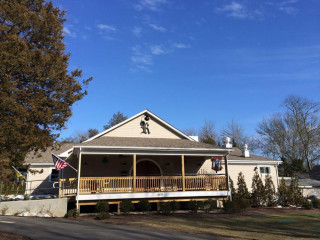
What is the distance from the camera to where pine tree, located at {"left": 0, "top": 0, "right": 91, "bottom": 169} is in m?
9.46

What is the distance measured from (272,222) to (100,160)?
11.3m

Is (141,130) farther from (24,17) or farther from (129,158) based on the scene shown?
(24,17)

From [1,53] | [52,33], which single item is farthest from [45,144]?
[52,33]

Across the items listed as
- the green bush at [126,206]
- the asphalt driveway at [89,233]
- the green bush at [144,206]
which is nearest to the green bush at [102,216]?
the green bush at [126,206]

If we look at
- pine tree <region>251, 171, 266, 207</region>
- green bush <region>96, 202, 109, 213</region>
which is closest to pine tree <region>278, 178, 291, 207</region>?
pine tree <region>251, 171, 266, 207</region>

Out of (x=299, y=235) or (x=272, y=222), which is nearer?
(x=299, y=235)

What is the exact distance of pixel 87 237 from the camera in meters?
8.65

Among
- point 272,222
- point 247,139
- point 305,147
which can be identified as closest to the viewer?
point 272,222

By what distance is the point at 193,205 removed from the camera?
16.6m

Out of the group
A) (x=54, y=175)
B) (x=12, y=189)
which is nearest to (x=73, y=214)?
(x=54, y=175)

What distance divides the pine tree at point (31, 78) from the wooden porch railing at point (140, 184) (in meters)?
4.84

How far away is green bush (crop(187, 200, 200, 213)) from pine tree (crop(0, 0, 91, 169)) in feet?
30.2

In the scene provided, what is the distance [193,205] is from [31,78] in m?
11.4

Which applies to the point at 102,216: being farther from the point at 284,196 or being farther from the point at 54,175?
the point at 284,196
